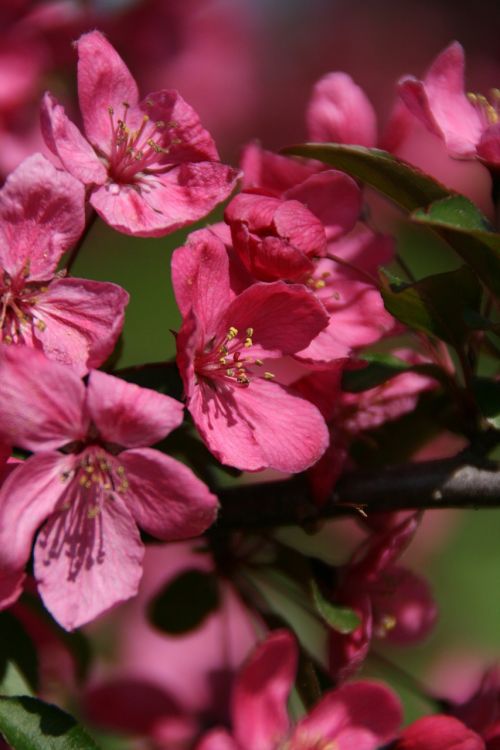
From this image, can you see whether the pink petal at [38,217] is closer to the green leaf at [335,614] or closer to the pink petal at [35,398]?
the pink petal at [35,398]

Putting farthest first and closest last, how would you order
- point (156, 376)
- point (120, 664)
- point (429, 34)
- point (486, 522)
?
point (429, 34) → point (486, 522) → point (120, 664) → point (156, 376)

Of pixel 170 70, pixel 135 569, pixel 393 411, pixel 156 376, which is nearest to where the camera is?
pixel 135 569

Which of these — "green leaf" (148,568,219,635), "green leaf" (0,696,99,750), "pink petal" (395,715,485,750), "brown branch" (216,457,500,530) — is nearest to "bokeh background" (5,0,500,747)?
"green leaf" (148,568,219,635)

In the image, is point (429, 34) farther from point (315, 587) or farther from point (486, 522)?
point (315, 587)

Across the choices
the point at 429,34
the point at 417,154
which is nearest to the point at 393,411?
the point at 417,154

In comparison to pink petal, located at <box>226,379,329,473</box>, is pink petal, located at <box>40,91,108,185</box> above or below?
above

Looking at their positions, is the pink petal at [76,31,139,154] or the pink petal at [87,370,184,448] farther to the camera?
the pink petal at [76,31,139,154]

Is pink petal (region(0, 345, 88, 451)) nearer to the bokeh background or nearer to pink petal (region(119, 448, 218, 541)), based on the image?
pink petal (region(119, 448, 218, 541))

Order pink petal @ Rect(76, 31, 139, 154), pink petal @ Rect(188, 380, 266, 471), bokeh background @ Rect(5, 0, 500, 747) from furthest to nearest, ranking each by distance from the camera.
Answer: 1. bokeh background @ Rect(5, 0, 500, 747)
2. pink petal @ Rect(76, 31, 139, 154)
3. pink petal @ Rect(188, 380, 266, 471)

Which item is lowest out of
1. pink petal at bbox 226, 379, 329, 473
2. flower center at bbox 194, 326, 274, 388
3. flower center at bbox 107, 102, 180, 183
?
pink petal at bbox 226, 379, 329, 473
